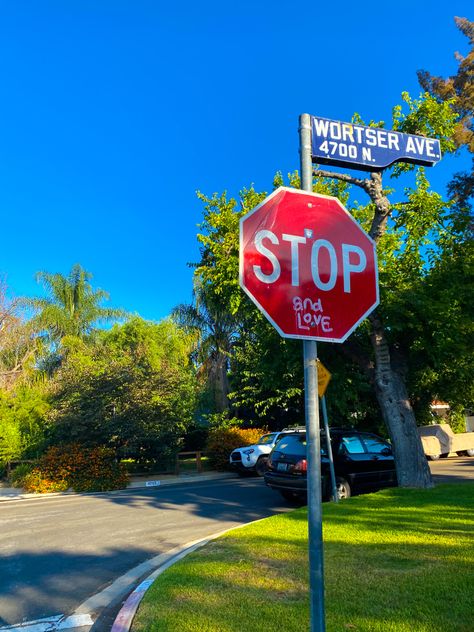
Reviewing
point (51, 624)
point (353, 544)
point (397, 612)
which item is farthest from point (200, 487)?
point (397, 612)

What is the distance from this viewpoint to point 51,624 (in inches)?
203

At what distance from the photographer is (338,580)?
17.6 ft

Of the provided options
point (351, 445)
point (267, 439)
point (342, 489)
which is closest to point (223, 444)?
point (267, 439)

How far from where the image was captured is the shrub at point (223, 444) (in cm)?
2256

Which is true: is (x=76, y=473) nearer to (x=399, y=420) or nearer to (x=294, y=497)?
(x=294, y=497)

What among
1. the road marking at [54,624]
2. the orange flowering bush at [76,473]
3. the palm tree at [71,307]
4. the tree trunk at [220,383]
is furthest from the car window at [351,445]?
the palm tree at [71,307]

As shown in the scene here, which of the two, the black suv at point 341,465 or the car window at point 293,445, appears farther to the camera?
the car window at point 293,445

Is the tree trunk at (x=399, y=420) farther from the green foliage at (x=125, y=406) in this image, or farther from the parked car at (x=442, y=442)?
the parked car at (x=442, y=442)

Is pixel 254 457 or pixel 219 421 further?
pixel 219 421

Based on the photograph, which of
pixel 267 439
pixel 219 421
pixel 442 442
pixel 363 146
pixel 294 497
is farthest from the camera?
pixel 219 421

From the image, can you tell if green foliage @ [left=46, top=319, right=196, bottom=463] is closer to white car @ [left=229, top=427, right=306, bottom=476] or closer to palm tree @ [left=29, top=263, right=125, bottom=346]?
white car @ [left=229, top=427, right=306, bottom=476]

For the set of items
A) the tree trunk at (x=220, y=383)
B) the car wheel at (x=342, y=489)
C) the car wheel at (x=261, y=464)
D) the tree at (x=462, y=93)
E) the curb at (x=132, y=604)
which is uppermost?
the tree at (x=462, y=93)

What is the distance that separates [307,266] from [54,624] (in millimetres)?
4623

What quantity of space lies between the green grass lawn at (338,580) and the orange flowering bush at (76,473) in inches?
432
